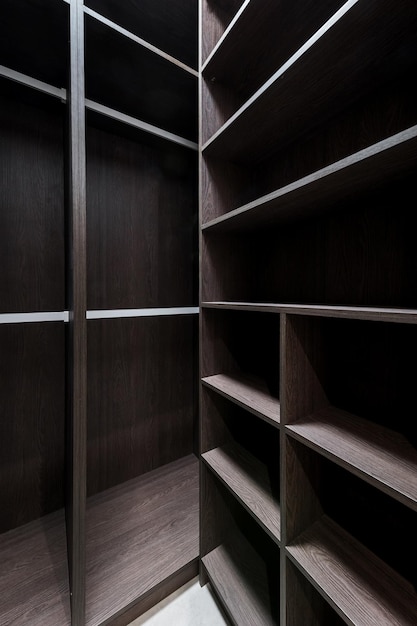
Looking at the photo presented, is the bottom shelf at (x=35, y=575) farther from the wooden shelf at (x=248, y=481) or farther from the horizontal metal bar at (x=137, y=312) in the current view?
the horizontal metal bar at (x=137, y=312)

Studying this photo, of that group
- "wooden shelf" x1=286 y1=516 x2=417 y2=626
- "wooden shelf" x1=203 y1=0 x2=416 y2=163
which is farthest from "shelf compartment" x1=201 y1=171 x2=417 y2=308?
"wooden shelf" x1=286 y1=516 x2=417 y2=626

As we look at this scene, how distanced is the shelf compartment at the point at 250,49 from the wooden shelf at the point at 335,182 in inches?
20.2

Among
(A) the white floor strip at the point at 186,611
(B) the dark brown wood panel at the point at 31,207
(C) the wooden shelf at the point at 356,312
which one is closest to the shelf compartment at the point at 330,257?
(C) the wooden shelf at the point at 356,312

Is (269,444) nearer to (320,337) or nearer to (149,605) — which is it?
(320,337)

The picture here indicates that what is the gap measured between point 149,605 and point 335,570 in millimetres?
844

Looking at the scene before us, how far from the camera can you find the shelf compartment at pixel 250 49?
34.3 inches

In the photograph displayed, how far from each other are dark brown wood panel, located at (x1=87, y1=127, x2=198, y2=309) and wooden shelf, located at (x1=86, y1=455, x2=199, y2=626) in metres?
1.10

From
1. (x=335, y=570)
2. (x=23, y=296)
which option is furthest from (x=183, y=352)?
(x=335, y=570)

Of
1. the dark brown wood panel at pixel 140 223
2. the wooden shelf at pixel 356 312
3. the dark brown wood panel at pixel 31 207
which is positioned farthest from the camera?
the dark brown wood panel at pixel 140 223

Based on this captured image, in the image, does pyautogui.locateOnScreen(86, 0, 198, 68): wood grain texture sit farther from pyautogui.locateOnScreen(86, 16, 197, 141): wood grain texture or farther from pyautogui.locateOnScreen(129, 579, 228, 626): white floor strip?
pyautogui.locateOnScreen(129, 579, 228, 626): white floor strip

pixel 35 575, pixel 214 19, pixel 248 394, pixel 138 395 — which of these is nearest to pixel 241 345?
pixel 248 394

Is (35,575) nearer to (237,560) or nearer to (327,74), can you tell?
(237,560)

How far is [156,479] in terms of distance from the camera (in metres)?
1.66

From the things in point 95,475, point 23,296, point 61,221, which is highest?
point 61,221
